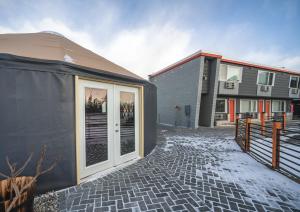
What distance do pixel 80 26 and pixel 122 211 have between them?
7628 millimetres

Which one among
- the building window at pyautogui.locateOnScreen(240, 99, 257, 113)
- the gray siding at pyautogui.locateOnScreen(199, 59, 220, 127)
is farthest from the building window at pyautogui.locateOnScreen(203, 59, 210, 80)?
the building window at pyautogui.locateOnScreen(240, 99, 257, 113)

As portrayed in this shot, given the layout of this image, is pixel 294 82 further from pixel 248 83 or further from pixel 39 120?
pixel 39 120

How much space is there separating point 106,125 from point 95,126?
0.30m

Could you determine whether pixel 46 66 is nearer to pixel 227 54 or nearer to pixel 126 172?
pixel 126 172

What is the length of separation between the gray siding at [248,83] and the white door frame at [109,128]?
11431mm

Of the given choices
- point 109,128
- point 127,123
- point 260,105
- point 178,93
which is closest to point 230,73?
point 178,93

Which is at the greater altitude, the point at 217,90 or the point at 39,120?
the point at 217,90

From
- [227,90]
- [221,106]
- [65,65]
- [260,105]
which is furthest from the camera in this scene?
[260,105]

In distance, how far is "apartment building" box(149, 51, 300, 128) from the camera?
33.2ft

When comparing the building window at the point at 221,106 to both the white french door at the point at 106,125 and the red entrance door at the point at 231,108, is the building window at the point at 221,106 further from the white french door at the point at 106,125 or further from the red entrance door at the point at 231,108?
the white french door at the point at 106,125

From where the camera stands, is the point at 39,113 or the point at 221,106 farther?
the point at 221,106

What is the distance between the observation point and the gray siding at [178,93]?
10.1m

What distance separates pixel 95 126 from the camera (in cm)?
331

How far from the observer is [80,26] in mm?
6375
